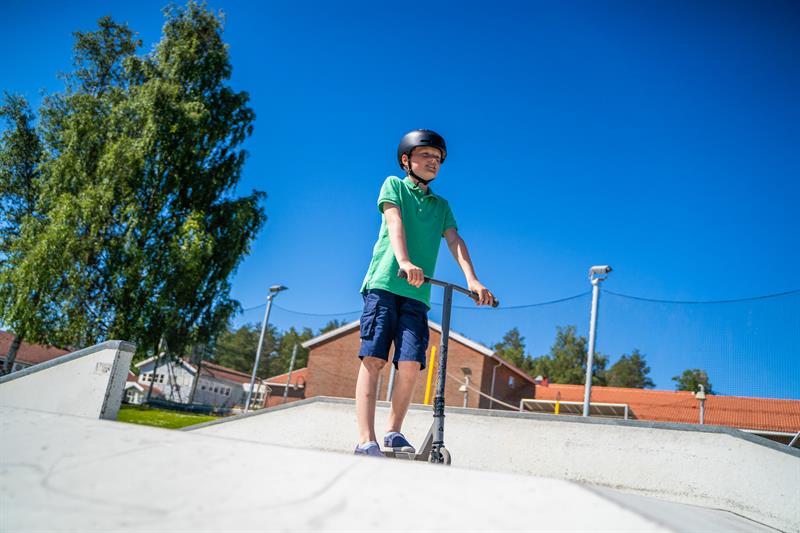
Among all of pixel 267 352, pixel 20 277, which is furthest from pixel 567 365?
pixel 20 277

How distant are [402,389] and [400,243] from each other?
759 mm

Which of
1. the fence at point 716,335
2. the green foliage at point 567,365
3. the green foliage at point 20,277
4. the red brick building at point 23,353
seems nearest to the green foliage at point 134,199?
the green foliage at point 20,277

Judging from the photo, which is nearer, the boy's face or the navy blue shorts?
the navy blue shorts

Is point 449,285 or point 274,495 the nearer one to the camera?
point 274,495

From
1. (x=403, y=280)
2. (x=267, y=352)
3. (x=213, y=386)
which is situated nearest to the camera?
(x=403, y=280)

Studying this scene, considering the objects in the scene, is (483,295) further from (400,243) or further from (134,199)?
(134,199)

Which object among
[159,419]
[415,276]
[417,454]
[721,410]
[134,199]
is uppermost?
[134,199]

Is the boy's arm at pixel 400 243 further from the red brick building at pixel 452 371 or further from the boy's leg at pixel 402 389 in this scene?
the red brick building at pixel 452 371

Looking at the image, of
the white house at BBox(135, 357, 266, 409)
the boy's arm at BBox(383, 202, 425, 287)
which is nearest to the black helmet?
the boy's arm at BBox(383, 202, 425, 287)

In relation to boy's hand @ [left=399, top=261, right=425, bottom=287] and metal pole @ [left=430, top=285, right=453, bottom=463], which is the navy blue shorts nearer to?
metal pole @ [left=430, top=285, right=453, bottom=463]

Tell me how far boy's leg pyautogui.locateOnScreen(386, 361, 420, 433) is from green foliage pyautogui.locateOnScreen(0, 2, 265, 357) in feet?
Result: 49.8

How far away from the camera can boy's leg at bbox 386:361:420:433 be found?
2.68 m

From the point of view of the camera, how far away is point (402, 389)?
8.92ft

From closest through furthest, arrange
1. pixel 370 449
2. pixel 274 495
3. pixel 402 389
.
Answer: pixel 274 495
pixel 370 449
pixel 402 389
